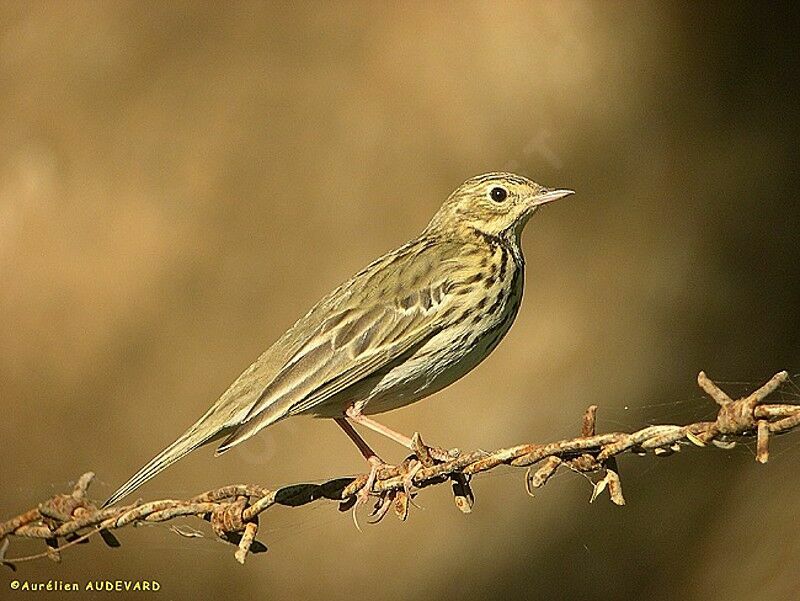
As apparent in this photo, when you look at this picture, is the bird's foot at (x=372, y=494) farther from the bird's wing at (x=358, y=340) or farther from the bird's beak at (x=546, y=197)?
the bird's beak at (x=546, y=197)

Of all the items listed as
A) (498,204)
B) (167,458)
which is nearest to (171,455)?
(167,458)

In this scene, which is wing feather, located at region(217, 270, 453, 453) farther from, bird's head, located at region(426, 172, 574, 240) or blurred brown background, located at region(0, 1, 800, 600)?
blurred brown background, located at region(0, 1, 800, 600)

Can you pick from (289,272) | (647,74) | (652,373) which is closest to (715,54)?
(647,74)

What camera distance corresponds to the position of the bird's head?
575 centimetres

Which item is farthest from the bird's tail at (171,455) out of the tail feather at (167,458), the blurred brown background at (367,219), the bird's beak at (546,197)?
the blurred brown background at (367,219)

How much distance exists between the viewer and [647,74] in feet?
33.0

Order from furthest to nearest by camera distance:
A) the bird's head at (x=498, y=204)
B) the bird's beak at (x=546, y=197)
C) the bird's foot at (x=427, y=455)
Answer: the bird's head at (x=498, y=204) < the bird's beak at (x=546, y=197) < the bird's foot at (x=427, y=455)

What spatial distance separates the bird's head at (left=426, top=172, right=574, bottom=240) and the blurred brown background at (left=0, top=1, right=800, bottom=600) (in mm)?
3385

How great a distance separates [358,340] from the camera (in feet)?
16.5

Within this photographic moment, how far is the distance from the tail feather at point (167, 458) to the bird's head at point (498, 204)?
1597 millimetres

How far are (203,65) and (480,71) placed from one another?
2.08 m

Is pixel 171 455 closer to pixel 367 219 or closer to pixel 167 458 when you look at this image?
pixel 167 458

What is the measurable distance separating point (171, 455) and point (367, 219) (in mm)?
5343

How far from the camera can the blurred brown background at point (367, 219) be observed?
30.0 feet
